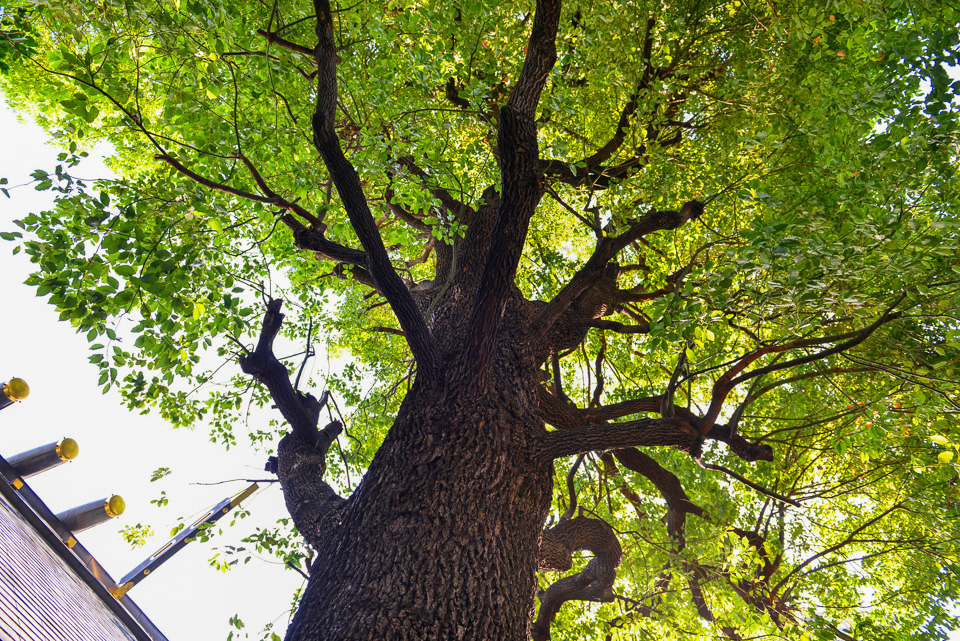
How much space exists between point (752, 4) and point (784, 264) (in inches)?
170

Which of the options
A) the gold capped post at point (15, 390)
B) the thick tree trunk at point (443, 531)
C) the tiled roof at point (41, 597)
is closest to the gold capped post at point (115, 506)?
the tiled roof at point (41, 597)

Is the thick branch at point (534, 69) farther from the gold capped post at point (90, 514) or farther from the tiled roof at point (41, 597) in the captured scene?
the gold capped post at point (90, 514)

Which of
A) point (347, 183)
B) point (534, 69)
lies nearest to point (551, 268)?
point (534, 69)

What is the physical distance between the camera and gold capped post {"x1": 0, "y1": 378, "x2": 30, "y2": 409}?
9167 millimetres

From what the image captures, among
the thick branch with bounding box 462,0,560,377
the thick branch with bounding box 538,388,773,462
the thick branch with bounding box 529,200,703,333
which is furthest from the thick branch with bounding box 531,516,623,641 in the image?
the thick branch with bounding box 462,0,560,377

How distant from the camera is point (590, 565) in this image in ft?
18.8

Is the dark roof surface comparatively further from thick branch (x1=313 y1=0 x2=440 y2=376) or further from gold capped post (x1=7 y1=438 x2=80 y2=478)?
thick branch (x1=313 y1=0 x2=440 y2=376)

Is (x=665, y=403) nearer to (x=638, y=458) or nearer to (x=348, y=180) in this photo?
(x=638, y=458)

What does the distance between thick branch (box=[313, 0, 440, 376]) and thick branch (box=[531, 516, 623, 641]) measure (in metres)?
3.14

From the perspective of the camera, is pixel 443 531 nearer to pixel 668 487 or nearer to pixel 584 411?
pixel 584 411

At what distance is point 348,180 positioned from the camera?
124 inches

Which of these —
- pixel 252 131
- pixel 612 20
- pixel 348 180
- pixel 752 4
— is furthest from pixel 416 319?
pixel 752 4

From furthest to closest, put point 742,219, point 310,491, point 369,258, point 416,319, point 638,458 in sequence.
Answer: point 742,219
point 638,458
point 310,491
point 416,319
point 369,258

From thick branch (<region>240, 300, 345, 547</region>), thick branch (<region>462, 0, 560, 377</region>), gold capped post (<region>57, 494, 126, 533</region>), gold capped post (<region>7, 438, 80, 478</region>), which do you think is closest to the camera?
thick branch (<region>462, 0, 560, 377</region>)
